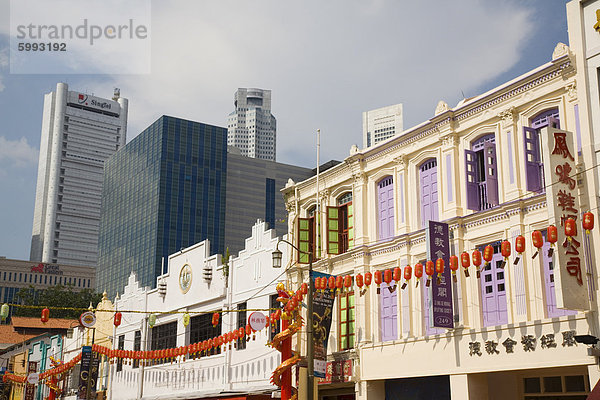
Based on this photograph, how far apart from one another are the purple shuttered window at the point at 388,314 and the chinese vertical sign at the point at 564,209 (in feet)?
26.7

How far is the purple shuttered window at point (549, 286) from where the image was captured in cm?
2030

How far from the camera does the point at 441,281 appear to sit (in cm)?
2272

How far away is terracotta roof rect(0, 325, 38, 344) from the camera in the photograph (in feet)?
248

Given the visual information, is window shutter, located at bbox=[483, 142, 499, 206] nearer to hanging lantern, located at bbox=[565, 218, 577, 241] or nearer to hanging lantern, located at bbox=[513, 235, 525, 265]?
hanging lantern, located at bbox=[513, 235, 525, 265]

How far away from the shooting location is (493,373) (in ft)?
76.3

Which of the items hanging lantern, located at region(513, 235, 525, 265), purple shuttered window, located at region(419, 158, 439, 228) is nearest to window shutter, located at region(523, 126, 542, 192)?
hanging lantern, located at region(513, 235, 525, 265)

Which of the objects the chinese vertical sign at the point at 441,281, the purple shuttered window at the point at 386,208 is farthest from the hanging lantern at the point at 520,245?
the purple shuttered window at the point at 386,208

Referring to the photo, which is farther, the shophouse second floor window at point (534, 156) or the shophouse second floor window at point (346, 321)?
the shophouse second floor window at point (346, 321)

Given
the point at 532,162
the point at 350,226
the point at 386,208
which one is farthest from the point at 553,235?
the point at 350,226

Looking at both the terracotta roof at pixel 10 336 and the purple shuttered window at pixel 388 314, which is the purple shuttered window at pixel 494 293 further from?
the terracotta roof at pixel 10 336

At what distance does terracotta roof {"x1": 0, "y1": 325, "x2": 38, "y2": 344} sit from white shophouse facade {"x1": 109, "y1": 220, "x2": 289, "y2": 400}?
35.3 m

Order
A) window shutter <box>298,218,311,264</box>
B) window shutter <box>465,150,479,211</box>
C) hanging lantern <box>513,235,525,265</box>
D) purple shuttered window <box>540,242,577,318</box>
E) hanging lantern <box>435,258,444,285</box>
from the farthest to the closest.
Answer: window shutter <box>298,218,311,264</box> → window shutter <box>465,150,479,211</box> → hanging lantern <box>435,258,444,285</box> → purple shuttered window <box>540,242,577,318</box> → hanging lantern <box>513,235,525,265</box>

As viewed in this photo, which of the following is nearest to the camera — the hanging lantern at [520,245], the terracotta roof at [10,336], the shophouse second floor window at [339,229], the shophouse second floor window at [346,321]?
the hanging lantern at [520,245]

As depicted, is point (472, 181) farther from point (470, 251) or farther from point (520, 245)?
point (520, 245)
